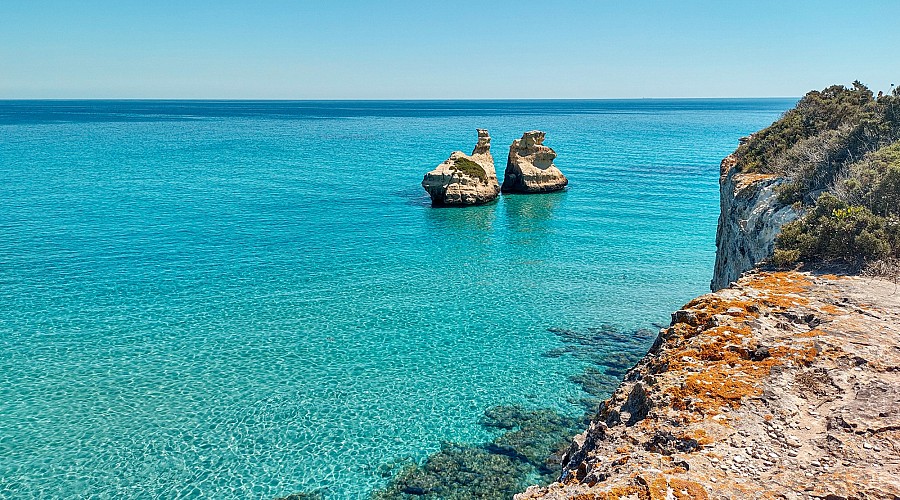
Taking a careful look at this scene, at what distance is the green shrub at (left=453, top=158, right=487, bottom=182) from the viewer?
174 ft

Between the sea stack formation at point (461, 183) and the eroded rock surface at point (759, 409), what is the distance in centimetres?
4185

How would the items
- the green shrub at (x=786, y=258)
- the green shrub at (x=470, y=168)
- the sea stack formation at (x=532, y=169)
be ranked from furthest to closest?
the sea stack formation at (x=532, y=169), the green shrub at (x=470, y=168), the green shrub at (x=786, y=258)

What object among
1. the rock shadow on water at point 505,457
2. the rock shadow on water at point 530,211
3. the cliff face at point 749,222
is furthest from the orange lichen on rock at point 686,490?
the rock shadow on water at point 530,211

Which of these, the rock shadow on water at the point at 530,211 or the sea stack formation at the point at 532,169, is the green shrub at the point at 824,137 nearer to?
the rock shadow on water at the point at 530,211

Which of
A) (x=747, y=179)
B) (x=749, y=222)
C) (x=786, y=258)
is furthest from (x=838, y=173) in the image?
(x=786, y=258)

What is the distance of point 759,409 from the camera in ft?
23.1

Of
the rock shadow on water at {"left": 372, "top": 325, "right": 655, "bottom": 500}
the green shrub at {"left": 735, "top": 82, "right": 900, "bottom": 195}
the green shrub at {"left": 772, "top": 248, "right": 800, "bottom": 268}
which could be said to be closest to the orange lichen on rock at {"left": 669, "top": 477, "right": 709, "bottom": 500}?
the green shrub at {"left": 772, "top": 248, "right": 800, "bottom": 268}

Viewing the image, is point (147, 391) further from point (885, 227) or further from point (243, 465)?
point (885, 227)

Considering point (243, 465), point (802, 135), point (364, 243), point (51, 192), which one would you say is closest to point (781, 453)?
point (243, 465)

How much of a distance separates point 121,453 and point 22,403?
17.1 ft

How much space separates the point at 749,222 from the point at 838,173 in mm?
2541

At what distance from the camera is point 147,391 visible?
722 inches

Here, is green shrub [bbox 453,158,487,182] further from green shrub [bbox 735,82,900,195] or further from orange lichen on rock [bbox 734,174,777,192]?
orange lichen on rock [bbox 734,174,777,192]

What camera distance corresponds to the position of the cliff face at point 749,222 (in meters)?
15.0
